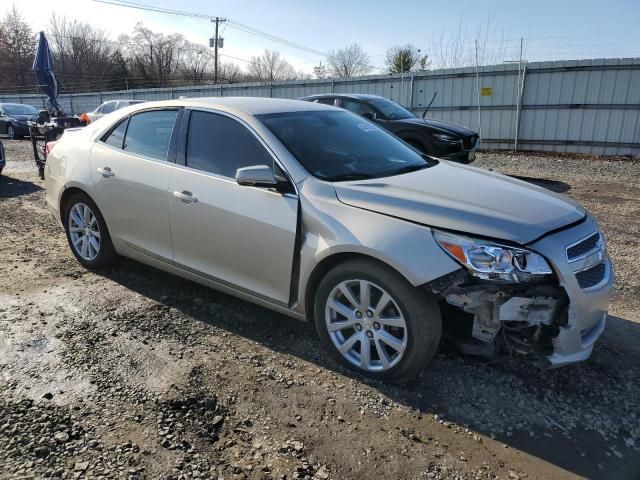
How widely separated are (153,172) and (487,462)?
3086 mm

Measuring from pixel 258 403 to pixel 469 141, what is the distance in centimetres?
798

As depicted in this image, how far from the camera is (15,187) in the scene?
29.8ft

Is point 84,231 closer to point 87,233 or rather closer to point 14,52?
point 87,233

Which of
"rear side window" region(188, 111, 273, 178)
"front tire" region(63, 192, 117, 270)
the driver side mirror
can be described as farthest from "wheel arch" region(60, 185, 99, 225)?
the driver side mirror

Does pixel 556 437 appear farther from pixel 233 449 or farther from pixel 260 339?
pixel 260 339

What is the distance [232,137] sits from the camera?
3.60 meters

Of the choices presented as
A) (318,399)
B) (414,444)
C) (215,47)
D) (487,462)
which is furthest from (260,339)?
(215,47)

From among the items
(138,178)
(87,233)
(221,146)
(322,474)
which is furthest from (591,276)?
(87,233)

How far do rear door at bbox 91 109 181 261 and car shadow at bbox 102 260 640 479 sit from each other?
2.57ft

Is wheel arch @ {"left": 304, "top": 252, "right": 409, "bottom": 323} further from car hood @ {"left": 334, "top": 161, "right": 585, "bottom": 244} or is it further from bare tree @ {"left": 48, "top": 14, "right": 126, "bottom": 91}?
bare tree @ {"left": 48, "top": 14, "right": 126, "bottom": 91}

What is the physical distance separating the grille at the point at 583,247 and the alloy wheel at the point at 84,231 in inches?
153

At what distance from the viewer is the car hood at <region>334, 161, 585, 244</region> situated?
2693 mm

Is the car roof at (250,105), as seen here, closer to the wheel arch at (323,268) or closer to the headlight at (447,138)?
the wheel arch at (323,268)

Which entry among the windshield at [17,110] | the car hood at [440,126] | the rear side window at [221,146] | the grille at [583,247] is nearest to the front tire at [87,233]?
the rear side window at [221,146]
